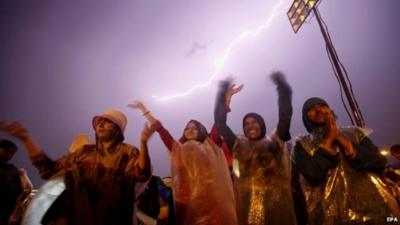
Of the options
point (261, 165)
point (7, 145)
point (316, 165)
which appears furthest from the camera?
point (7, 145)

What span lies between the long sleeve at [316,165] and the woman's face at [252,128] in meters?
0.72

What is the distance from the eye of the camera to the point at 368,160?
9.18ft

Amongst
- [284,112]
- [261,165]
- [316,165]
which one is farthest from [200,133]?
[316,165]

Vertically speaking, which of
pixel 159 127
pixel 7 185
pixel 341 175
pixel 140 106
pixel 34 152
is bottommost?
pixel 341 175

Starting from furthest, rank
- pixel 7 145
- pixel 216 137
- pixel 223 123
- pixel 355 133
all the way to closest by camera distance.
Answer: pixel 7 145
pixel 216 137
pixel 223 123
pixel 355 133

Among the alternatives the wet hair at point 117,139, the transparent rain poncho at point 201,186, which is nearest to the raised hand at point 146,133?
the wet hair at point 117,139

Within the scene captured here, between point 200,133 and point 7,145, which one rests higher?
point 7,145

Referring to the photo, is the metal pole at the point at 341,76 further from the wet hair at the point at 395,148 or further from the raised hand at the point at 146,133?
the raised hand at the point at 146,133

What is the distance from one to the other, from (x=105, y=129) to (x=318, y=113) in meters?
2.46

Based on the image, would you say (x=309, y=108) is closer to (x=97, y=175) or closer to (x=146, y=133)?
(x=146, y=133)

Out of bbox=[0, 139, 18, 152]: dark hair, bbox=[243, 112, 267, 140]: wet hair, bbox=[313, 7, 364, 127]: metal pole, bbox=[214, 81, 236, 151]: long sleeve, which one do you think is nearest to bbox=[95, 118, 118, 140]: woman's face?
bbox=[214, 81, 236, 151]: long sleeve

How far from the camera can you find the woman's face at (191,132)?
3.91m

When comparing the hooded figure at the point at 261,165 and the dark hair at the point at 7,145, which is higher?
the dark hair at the point at 7,145

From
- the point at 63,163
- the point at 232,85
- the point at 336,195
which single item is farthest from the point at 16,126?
the point at 336,195
